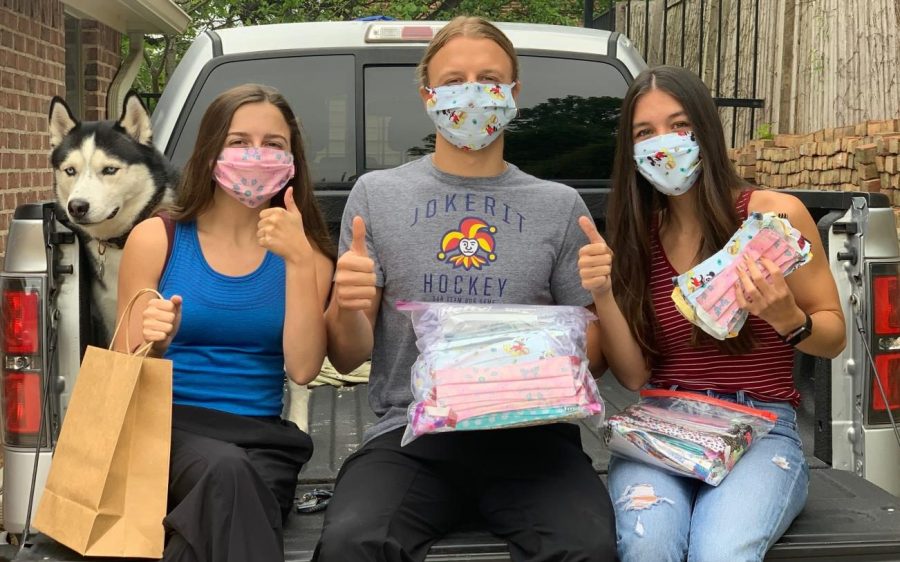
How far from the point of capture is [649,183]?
10.8ft

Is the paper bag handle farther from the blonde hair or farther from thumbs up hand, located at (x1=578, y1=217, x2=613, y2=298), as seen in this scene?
thumbs up hand, located at (x1=578, y1=217, x2=613, y2=298)

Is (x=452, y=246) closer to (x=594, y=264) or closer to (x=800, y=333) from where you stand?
(x=594, y=264)

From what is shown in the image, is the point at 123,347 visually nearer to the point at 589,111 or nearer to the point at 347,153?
the point at 347,153

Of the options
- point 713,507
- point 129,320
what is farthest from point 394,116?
point 713,507

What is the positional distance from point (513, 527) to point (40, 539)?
1.20 meters

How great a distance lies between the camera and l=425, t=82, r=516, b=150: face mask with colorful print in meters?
3.01

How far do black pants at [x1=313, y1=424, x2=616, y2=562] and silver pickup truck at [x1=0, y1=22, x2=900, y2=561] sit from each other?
0.26 ft

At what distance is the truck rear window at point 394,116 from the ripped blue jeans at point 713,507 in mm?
2088

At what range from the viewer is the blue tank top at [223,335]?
2.99 meters

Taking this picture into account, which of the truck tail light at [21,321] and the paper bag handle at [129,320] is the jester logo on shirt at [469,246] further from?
the truck tail light at [21,321]

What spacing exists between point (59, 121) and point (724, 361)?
2425 mm

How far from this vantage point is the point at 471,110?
3.01m

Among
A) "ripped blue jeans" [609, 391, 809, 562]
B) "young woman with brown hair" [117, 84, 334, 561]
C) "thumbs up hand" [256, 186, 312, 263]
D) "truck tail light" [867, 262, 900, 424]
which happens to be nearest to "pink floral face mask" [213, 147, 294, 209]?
"young woman with brown hair" [117, 84, 334, 561]

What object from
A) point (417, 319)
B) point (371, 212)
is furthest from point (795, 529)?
point (371, 212)
